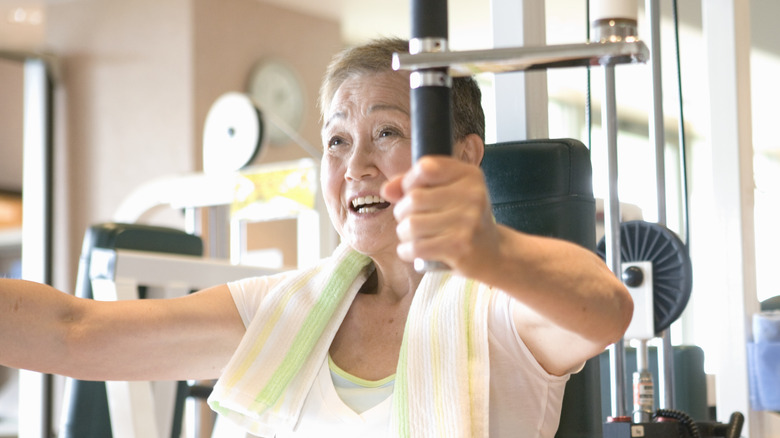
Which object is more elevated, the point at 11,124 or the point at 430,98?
the point at 11,124

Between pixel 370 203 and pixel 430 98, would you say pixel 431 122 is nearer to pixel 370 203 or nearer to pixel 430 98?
pixel 430 98

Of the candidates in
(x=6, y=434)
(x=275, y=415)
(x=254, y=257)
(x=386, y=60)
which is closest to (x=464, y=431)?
(x=275, y=415)

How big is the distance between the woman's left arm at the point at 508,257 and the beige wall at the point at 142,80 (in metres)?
4.42

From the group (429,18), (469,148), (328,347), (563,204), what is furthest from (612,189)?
(429,18)

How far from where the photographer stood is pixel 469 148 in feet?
4.36

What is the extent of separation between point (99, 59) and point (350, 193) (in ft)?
15.5

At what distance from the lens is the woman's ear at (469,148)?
132 centimetres

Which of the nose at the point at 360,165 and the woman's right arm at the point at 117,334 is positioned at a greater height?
the nose at the point at 360,165

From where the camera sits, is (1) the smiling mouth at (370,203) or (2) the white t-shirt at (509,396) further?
(1) the smiling mouth at (370,203)

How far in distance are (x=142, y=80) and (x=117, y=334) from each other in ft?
14.3

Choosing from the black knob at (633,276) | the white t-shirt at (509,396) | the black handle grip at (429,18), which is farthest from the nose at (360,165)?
the black handle grip at (429,18)

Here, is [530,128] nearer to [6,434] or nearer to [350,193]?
[350,193]

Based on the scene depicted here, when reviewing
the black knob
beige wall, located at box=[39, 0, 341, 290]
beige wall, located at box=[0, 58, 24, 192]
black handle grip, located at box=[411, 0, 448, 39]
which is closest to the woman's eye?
the black knob

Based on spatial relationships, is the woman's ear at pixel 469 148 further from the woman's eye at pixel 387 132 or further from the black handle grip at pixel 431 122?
the black handle grip at pixel 431 122
